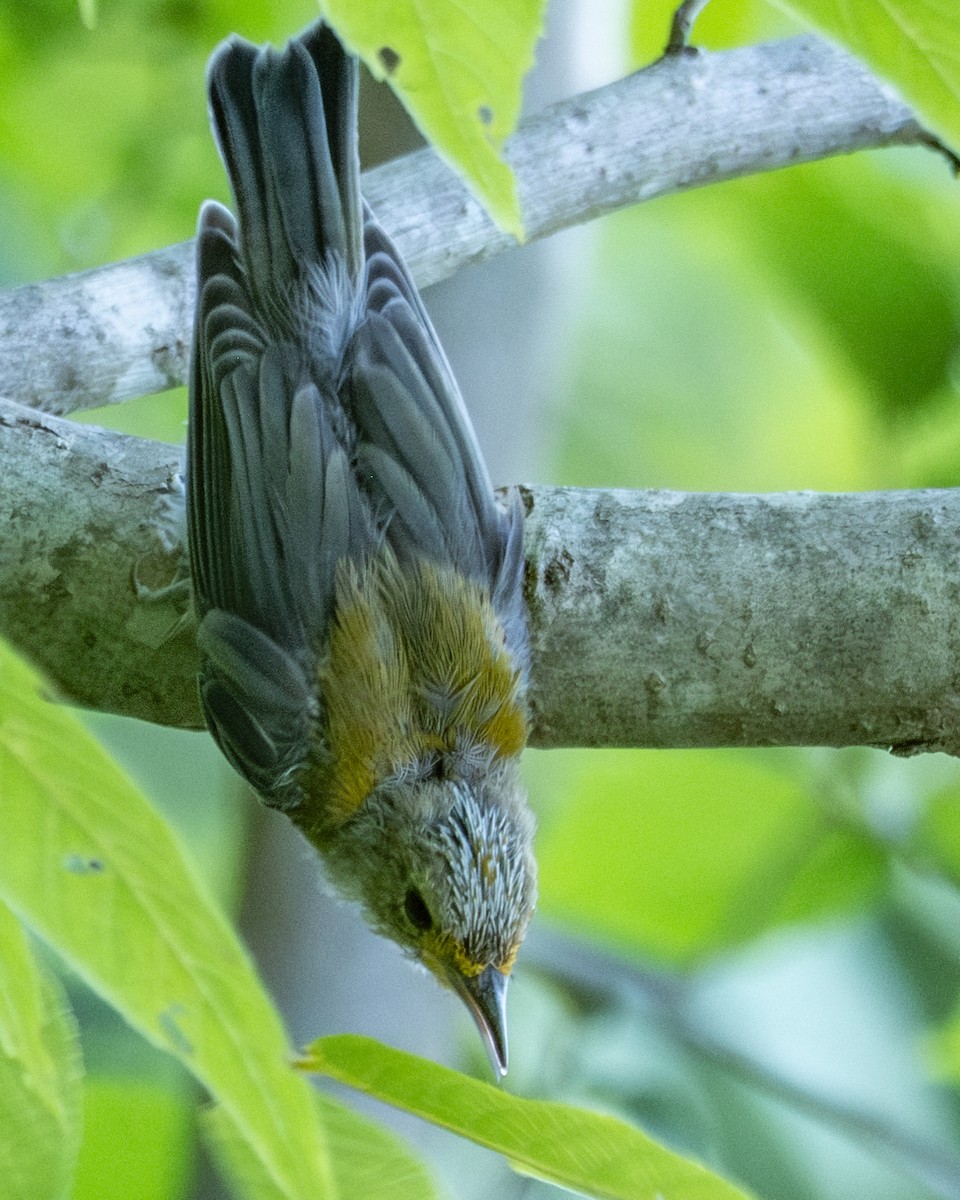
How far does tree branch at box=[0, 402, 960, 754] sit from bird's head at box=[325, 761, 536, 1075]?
0.72 metres

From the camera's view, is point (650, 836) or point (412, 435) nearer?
point (412, 435)

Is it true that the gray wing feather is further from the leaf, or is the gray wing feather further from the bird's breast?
the leaf

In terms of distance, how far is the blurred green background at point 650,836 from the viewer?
8.67ft

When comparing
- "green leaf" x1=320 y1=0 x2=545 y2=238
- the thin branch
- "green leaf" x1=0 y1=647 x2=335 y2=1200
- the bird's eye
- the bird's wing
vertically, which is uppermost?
"green leaf" x1=320 y1=0 x2=545 y2=238

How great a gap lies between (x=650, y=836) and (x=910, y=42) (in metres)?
2.55

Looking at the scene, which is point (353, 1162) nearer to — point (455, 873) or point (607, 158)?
point (455, 873)

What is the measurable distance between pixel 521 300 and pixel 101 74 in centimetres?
129

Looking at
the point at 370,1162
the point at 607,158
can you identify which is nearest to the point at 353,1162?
the point at 370,1162

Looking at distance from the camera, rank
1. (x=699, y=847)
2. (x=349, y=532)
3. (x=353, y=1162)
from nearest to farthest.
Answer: (x=353, y=1162) → (x=349, y=532) → (x=699, y=847)

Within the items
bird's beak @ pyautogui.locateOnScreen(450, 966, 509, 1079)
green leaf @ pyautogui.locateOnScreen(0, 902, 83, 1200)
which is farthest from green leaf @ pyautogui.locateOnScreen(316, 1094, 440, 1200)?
bird's beak @ pyautogui.locateOnScreen(450, 966, 509, 1079)

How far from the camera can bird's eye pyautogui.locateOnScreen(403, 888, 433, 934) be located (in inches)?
96.4

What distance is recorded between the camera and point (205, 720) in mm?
1962

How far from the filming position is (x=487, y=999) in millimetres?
2338

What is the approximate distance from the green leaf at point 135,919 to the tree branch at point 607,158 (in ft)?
5.13
